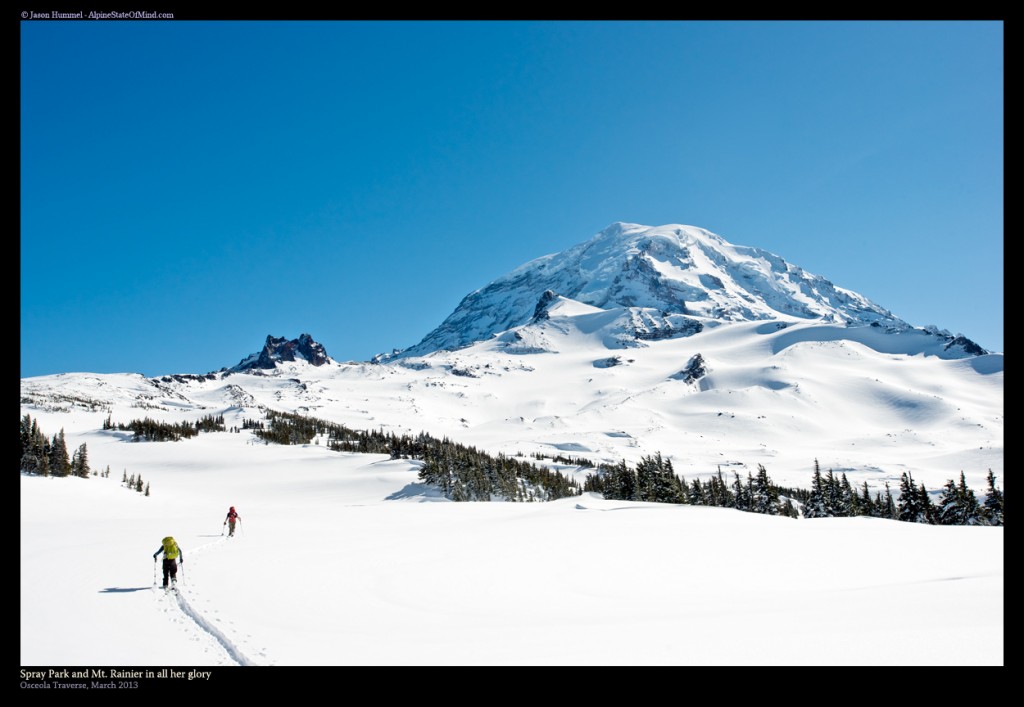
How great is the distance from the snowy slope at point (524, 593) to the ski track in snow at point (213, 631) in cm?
6

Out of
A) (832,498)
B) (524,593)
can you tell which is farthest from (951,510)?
(524,593)

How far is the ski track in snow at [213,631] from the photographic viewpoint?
31.8 feet

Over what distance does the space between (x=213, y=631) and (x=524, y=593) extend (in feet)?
24.1

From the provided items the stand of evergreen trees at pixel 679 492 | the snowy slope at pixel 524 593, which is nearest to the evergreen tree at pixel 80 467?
the snowy slope at pixel 524 593

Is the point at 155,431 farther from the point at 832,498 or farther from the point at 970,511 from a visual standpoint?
the point at 970,511

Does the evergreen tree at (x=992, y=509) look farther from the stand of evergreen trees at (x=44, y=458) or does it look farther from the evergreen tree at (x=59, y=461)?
the evergreen tree at (x=59, y=461)
